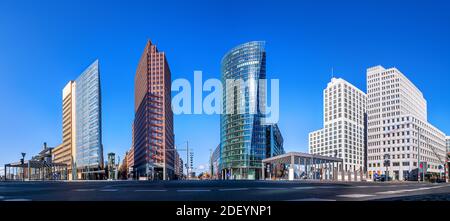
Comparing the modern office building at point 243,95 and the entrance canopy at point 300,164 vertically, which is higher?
the modern office building at point 243,95

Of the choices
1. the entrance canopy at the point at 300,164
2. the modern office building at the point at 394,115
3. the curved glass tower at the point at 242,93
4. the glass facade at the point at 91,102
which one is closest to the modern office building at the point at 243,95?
the curved glass tower at the point at 242,93

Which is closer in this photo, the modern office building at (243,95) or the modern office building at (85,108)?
the modern office building at (243,95)

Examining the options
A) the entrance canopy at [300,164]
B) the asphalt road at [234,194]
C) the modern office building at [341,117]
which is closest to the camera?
the asphalt road at [234,194]

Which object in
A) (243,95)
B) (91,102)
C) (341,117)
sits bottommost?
(341,117)

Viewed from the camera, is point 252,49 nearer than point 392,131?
Yes

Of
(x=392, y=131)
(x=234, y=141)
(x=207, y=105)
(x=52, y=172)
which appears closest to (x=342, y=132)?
(x=392, y=131)

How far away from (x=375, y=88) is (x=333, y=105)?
1.34ft

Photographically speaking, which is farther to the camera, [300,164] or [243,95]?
[300,164]

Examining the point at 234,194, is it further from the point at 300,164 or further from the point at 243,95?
the point at 300,164

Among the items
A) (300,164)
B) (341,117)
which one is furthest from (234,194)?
(300,164)

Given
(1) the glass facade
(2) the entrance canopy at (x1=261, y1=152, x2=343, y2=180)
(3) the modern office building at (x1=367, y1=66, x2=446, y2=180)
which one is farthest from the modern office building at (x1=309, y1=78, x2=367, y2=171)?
(1) the glass facade

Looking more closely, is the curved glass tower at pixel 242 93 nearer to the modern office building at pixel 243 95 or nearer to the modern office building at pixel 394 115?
the modern office building at pixel 243 95
